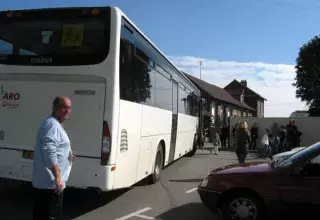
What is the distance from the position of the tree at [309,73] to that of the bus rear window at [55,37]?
48867 mm

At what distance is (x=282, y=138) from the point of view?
21797mm

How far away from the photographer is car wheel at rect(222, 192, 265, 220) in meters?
6.15

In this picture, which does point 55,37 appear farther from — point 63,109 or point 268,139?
point 268,139

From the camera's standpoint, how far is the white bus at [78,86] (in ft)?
22.7

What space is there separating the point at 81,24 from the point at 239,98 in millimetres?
70132

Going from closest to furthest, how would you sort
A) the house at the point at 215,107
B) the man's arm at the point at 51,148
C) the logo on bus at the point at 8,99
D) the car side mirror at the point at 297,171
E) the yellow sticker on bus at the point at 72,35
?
the man's arm at the point at 51,148 < the car side mirror at the point at 297,171 < the yellow sticker on bus at the point at 72,35 < the logo on bus at the point at 8,99 < the house at the point at 215,107

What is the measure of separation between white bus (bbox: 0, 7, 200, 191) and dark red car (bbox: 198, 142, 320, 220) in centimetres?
173

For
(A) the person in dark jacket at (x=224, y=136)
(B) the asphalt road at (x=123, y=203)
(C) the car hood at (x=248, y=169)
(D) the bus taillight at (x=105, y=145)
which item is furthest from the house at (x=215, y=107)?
(D) the bus taillight at (x=105, y=145)

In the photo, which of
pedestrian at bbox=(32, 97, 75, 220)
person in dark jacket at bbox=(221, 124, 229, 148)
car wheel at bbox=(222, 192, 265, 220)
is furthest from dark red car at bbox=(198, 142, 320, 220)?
person in dark jacket at bbox=(221, 124, 229, 148)

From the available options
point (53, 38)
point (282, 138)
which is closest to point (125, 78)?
point (53, 38)

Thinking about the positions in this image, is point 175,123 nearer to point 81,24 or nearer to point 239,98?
point 81,24

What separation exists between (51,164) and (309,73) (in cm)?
5372

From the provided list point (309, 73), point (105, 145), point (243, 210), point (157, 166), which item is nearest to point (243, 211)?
point (243, 210)

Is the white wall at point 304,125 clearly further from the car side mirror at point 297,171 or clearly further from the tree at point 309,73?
the tree at point 309,73
